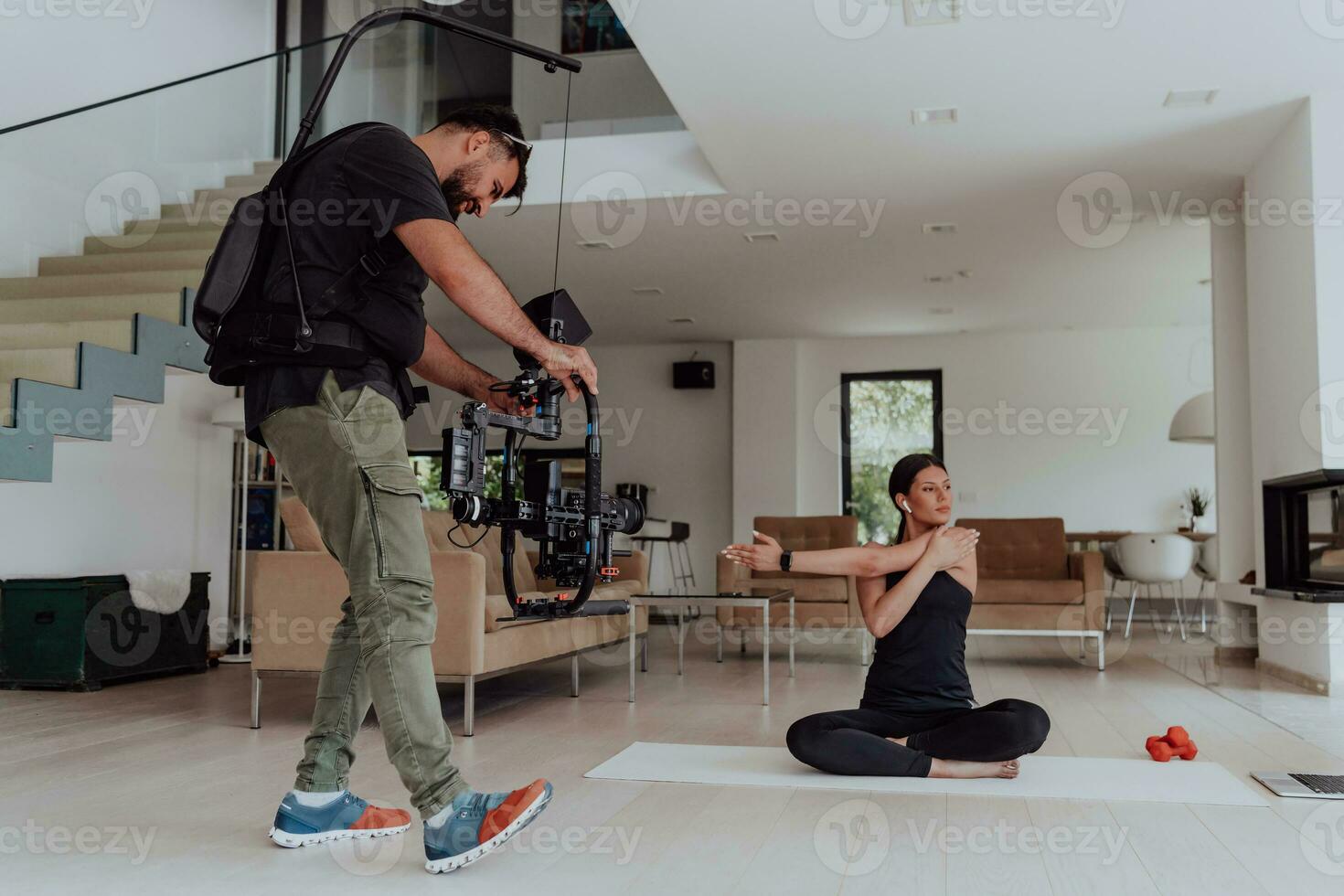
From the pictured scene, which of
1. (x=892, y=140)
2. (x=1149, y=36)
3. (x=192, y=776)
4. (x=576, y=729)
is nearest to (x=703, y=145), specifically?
(x=892, y=140)

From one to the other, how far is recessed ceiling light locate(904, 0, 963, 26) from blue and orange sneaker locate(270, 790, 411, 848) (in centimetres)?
374

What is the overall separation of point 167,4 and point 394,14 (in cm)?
607

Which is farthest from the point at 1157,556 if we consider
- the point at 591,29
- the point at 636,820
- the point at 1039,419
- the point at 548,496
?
the point at 548,496

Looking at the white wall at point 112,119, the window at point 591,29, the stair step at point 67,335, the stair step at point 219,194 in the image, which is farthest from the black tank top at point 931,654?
the window at point 591,29

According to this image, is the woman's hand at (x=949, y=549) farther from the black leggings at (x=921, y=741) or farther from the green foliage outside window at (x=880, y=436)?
the green foliage outside window at (x=880, y=436)

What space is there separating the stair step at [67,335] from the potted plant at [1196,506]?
8.84 metres

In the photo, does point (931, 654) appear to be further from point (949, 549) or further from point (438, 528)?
point (438, 528)

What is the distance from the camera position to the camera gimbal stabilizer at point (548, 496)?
6.73 feet

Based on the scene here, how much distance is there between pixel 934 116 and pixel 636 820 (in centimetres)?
425

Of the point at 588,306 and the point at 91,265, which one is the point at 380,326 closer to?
the point at 91,265

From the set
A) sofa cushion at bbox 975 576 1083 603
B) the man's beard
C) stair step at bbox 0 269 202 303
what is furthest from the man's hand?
sofa cushion at bbox 975 576 1083 603

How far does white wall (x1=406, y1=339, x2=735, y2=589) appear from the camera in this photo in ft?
37.4

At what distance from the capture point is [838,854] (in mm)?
2242

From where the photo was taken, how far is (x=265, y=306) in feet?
6.79
